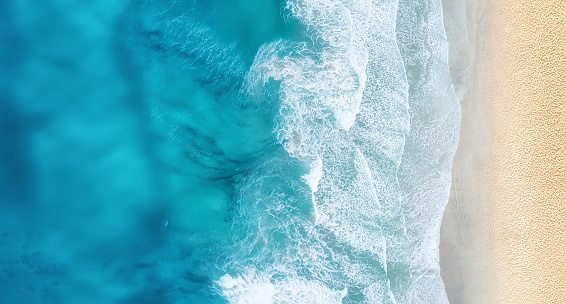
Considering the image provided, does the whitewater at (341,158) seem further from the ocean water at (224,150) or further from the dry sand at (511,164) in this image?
the dry sand at (511,164)

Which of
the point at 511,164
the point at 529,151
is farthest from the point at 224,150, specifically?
the point at 529,151

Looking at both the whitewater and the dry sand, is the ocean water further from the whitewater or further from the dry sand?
the dry sand

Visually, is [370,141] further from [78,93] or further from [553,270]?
[78,93]

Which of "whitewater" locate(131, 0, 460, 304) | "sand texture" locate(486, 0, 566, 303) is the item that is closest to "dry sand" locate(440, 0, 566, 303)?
"sand texture" locate(486, 0, 566, 303)

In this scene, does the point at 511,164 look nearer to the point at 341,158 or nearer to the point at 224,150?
the point at 341,158

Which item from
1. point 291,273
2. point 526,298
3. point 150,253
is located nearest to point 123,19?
point 150,253

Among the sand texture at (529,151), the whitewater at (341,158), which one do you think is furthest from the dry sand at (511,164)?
the whitewater at (341,158)
